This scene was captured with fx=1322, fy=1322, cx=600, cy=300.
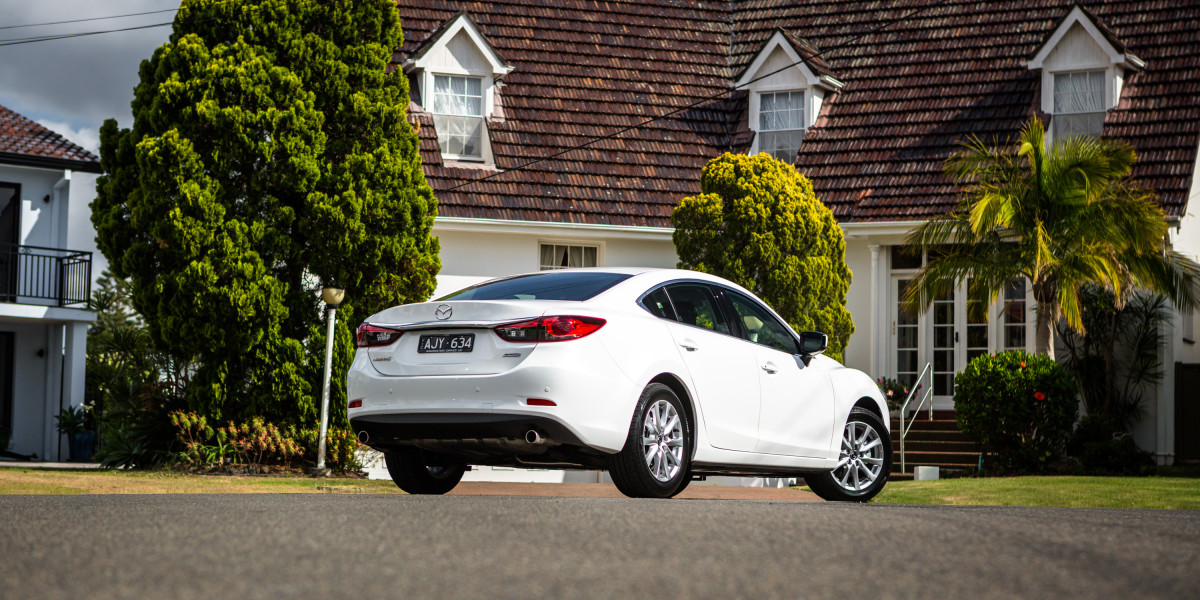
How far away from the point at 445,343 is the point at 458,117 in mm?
13504

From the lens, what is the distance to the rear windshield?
8289 mm

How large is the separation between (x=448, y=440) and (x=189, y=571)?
133 inches

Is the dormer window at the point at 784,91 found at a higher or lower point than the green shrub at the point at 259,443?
higher

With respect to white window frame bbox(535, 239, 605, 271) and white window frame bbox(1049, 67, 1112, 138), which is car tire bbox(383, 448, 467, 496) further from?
white window frame bbox(1049, 67, 1112, 138)

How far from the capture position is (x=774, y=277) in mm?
17344

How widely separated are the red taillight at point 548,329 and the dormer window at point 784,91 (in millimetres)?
14698

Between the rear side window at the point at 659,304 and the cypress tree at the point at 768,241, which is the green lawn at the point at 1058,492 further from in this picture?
the rear side window at the point at 659,304

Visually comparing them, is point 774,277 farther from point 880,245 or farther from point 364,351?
point 364,351

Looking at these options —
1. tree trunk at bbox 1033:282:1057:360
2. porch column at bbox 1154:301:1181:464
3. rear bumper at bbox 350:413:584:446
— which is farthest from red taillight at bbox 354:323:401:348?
porch column at bbox 1154:301:1181:464

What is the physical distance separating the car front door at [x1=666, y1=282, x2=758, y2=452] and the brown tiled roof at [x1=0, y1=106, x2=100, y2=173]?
18588 mm

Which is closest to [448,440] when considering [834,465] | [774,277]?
[834,465]

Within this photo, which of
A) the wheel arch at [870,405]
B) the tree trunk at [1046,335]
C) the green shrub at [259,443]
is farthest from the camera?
the tree trunk at [1046,335]

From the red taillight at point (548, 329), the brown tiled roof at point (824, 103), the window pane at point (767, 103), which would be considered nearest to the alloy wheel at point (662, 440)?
the red taillight at point (548, 329)

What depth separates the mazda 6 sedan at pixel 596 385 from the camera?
763 centimetres
